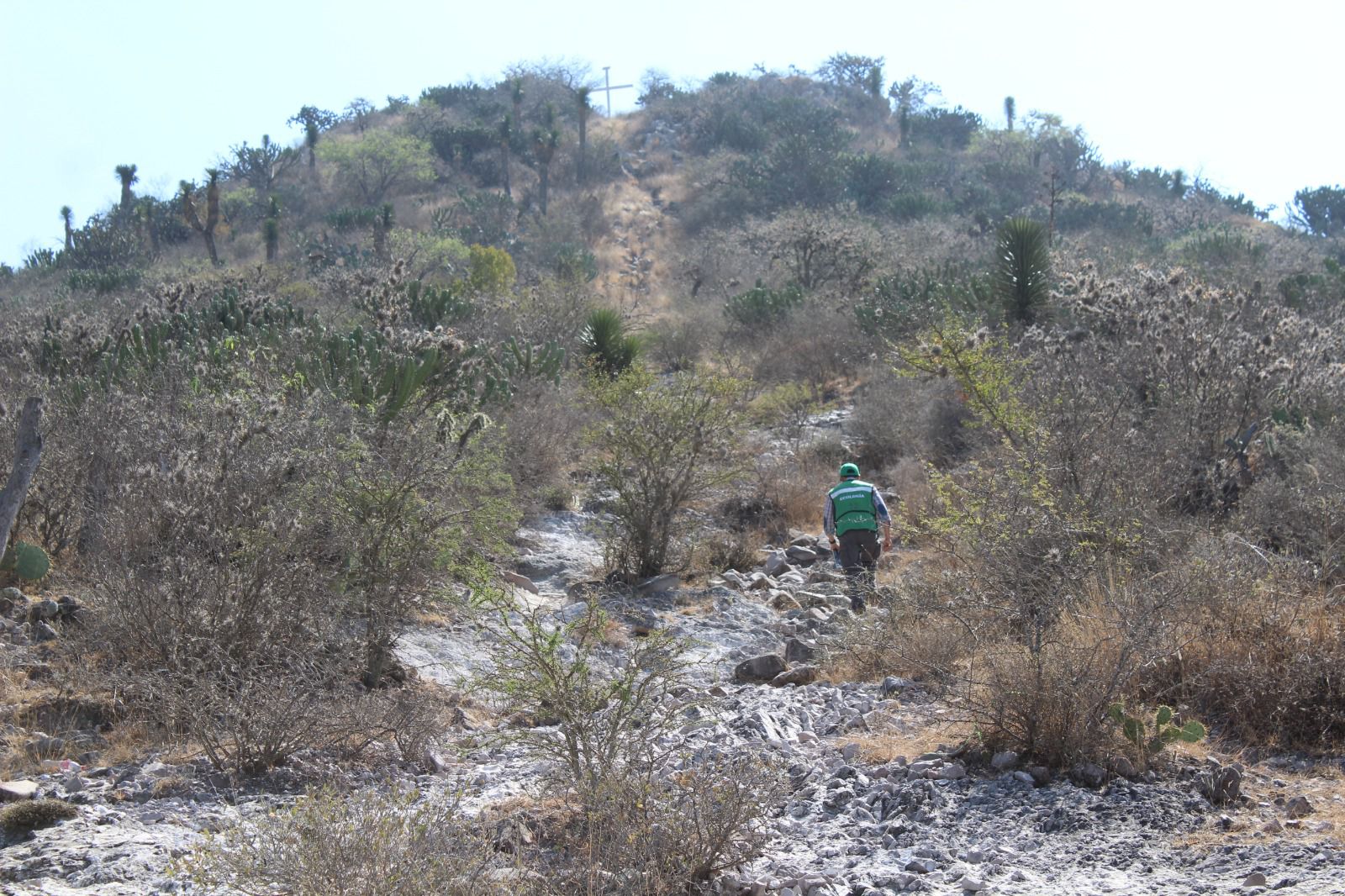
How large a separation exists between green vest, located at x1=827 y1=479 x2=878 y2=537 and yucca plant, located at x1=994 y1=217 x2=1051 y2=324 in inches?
341

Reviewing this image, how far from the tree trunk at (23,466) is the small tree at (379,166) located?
42.3m

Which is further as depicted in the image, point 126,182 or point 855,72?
point 855,72

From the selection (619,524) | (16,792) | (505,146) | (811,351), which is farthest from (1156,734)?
(505,146)

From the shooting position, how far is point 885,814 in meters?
5.90

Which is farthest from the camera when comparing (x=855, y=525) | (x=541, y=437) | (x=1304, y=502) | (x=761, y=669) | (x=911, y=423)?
(x=911, y=423)

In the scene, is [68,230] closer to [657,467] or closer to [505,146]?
[505,146]

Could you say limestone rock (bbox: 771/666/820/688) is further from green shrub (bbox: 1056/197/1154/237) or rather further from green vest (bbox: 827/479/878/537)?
green shrub (bbox: 1056/197/1154/237)

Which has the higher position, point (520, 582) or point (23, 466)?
point (23, 466)

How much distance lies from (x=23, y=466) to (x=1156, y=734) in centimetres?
675

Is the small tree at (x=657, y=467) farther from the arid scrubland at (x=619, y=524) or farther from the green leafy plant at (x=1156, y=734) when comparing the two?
the green leafy plant at (x=1156, y=734)

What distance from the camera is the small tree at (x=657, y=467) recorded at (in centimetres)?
1246

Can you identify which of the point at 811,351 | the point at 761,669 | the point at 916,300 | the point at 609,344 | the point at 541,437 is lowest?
the point at 761,669

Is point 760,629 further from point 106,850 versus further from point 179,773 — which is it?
point 106,850

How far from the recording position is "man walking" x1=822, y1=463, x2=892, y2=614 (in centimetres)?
1074
